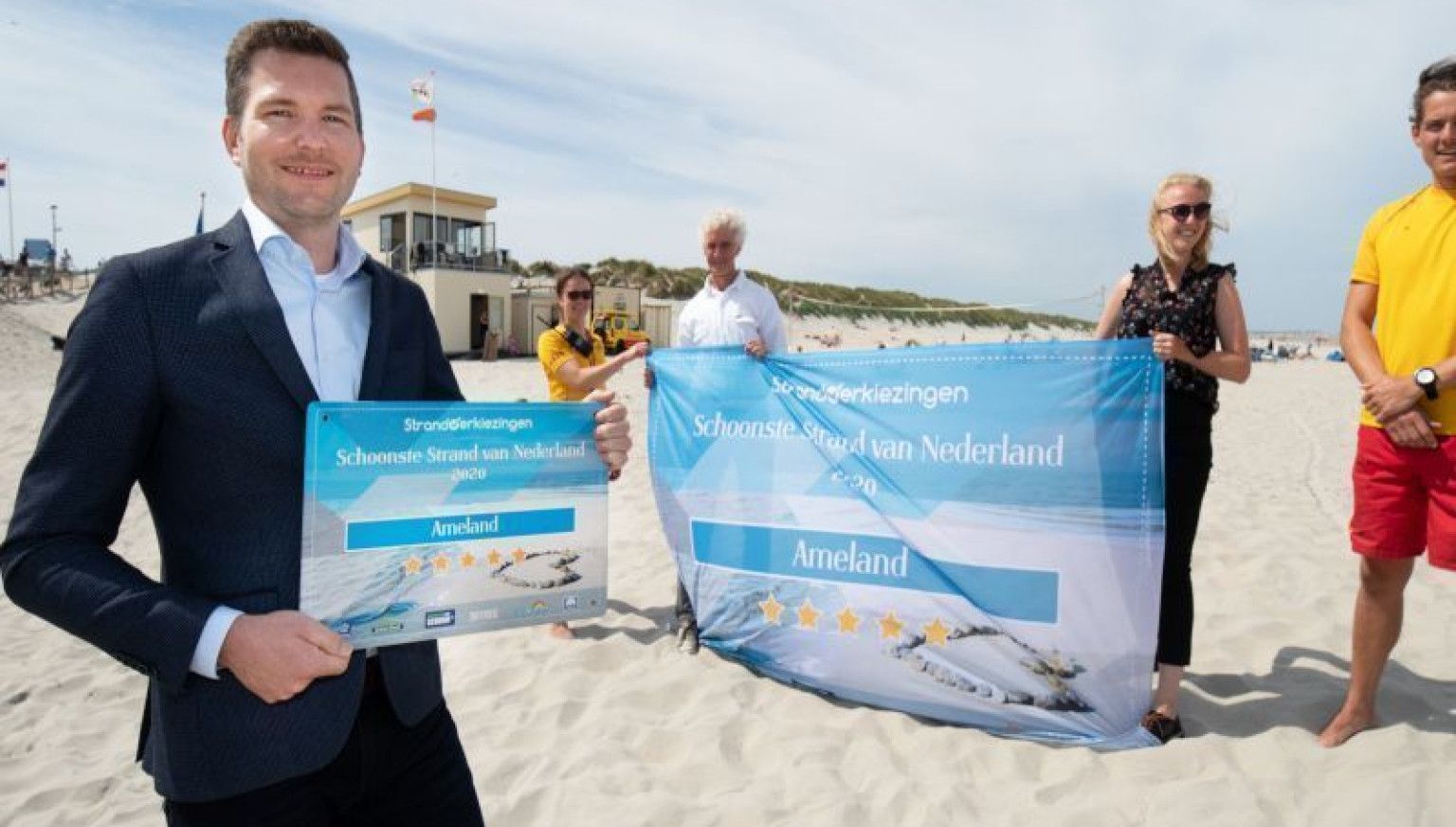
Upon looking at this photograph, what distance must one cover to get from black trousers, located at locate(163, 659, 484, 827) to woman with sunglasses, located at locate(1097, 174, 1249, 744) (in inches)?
107

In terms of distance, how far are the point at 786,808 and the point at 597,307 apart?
29024 millimetres

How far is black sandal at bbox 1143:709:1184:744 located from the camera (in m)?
3.19

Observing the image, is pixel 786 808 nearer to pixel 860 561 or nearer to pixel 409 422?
pixel 860 561

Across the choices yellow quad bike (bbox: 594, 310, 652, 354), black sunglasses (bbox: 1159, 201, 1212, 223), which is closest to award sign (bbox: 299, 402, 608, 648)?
black sunglasses (bbox: 1159, 201, 1212, 223)

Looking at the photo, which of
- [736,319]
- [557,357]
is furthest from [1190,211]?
[557,357]

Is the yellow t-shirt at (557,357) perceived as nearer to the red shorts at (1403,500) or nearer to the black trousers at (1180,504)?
the black trousers at (1180,504)

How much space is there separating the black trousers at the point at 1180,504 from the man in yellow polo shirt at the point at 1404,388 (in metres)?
0.51

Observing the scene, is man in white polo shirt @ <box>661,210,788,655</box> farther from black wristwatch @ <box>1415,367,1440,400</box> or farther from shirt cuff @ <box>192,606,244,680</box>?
shirt cuff @ <box>192,606,244,680</box>

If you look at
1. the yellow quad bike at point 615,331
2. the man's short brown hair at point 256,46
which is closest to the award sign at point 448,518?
the man's short brown hair at point 256,46

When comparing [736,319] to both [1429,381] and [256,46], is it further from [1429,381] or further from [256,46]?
[256,46]

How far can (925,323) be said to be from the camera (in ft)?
187

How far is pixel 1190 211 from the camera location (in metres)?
3.17

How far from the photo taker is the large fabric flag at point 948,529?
127 inches

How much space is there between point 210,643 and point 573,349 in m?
3.76
